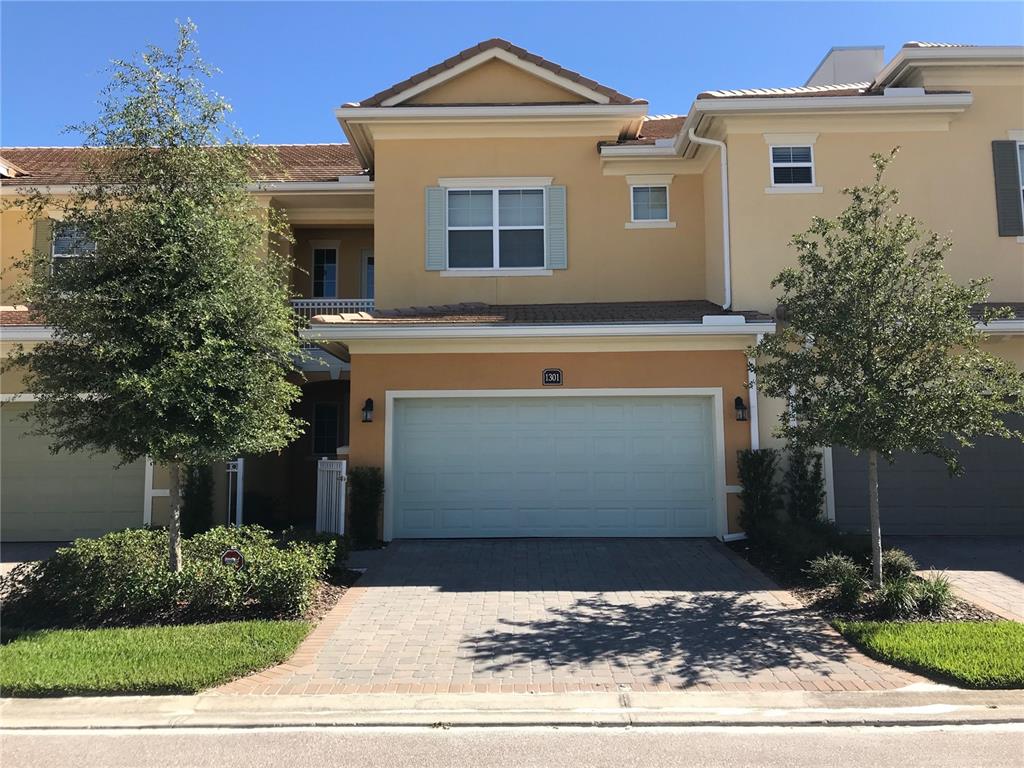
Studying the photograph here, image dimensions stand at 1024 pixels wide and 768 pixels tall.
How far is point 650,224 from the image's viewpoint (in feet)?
42.7

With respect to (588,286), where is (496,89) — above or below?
above

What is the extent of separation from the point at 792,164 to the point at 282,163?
963cm

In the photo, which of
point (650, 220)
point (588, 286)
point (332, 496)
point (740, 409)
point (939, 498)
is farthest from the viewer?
point (650, 220)

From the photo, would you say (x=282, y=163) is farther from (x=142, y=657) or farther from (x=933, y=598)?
(x=933, y=598)

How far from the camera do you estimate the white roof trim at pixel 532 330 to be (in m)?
10.6

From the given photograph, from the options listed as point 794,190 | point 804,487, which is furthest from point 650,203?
point 804,487

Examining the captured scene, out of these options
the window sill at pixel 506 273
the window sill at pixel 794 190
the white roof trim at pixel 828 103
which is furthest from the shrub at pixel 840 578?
the white roof trim at pixel 828 103

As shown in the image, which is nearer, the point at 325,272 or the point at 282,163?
the point at 282,163

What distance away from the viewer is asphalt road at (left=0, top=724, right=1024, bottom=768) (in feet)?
14.4

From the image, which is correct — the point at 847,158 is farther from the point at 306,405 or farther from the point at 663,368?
the point at 306,405

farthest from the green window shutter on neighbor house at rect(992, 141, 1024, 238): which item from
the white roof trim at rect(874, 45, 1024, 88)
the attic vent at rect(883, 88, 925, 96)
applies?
the attic vent at rect(883, 88, 925, 96)

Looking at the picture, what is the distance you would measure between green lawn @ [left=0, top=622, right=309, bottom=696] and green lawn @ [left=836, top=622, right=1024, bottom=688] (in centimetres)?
528

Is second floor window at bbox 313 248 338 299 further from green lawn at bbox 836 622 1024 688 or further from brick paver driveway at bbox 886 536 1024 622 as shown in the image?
green lawn at bbox 836 622 1024 688

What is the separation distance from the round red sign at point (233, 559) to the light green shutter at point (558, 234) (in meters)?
7.68
